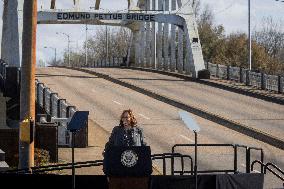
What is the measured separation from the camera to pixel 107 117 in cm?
3158

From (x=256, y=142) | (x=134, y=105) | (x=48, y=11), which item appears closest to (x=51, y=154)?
(x=256, y=142)

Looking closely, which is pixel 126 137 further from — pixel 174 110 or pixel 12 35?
pixel 12 35

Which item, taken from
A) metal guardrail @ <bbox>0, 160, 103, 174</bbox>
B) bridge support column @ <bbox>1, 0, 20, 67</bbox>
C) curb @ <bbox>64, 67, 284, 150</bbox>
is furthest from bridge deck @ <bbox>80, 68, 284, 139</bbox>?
metal guardrail @ <bbox>0, 160, 103, 174</bbox>

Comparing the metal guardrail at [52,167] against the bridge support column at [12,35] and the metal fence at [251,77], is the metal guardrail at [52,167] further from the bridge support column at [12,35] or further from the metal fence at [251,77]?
the metal fence at [251,77]

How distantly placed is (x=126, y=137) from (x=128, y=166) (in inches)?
27.2

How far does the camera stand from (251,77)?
4759 cm

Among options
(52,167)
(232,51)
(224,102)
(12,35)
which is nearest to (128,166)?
(52,167)

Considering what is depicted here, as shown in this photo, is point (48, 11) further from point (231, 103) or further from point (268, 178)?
point (268, 178)

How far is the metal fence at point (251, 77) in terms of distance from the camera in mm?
43938

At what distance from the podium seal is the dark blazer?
1.53 ft

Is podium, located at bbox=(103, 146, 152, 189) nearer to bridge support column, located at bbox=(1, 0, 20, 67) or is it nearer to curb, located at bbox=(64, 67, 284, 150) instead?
curb, located at bbox=(64, 67, 284, 150)

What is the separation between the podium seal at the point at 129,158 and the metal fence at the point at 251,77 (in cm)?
3387

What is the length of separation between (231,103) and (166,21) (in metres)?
21.1

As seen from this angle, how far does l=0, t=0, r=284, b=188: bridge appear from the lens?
78.6 ft
